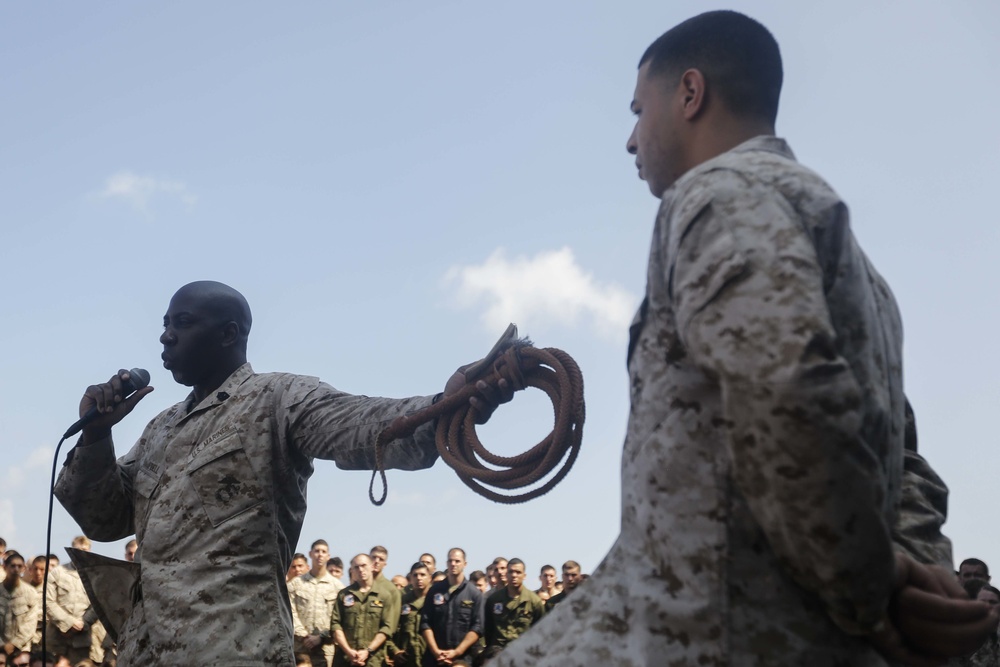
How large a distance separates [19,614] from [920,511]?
1417 cm

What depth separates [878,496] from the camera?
1.88m

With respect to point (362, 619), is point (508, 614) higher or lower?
higher

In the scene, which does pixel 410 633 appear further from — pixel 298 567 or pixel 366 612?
pixel 298 567

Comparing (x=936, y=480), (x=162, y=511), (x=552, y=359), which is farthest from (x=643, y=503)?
(x=162, y=511)

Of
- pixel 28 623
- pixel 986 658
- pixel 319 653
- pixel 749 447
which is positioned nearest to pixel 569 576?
pixel 319 653

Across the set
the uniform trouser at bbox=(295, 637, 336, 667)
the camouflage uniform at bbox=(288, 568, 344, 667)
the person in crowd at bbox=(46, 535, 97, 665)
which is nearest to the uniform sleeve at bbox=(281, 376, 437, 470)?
the camouflage uniform at bbox=(288, 568, 344, 667)

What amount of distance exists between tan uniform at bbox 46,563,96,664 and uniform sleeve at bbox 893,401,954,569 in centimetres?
1336

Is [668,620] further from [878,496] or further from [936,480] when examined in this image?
[936,480]

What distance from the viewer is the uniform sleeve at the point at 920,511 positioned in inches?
97.6

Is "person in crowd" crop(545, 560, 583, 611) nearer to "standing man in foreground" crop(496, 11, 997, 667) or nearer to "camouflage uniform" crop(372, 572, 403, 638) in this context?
"camouflage uniform" crop(372, 572, 403, 638)

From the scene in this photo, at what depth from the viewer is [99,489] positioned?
17.3ft

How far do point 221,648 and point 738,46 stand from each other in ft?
10.5

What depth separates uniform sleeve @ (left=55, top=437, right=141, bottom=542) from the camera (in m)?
5.21

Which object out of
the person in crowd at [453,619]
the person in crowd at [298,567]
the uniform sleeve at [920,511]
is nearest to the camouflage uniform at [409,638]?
the person in crowd at [453,619]
